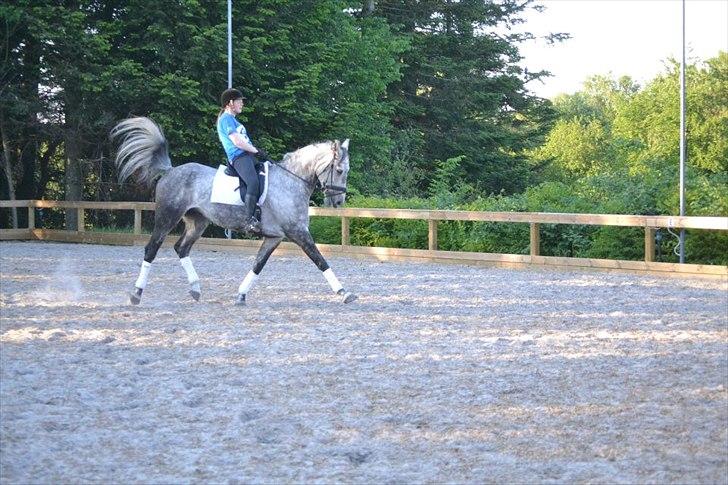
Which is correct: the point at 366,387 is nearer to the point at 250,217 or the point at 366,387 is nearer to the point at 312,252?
the point at 312,252

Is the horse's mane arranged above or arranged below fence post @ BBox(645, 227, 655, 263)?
above

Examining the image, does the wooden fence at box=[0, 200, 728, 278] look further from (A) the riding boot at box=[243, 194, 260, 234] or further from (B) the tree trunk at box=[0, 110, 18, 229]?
(A) the riding boot at box=[243, 194, 260, 234]

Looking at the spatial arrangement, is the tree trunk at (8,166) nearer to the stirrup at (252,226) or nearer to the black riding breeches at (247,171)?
the stirrup at (252,226)

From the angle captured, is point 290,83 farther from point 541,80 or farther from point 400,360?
point 400,360

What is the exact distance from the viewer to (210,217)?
13430mm

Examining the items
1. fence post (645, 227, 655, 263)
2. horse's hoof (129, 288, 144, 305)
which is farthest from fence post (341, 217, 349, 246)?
horse's hoof (129, 288, 144, 305)

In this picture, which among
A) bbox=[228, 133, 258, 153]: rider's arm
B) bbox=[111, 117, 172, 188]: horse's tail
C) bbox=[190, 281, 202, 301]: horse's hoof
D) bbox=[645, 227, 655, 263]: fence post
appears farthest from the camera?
bbox=[645, 227, 655, 263]: fence post

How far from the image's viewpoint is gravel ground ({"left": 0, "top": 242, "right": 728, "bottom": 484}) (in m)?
5.91

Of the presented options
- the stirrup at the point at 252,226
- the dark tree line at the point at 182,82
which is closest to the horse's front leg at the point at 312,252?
the stirrup at the point at 252,226

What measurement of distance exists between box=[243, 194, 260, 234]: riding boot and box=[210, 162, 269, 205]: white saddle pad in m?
0.12

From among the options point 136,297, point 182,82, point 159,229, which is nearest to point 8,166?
point 182,82

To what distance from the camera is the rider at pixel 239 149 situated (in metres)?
12.8

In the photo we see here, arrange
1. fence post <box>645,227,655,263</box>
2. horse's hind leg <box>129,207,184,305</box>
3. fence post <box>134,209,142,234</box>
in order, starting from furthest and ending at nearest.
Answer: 1. fence post <box>134,209,142,234</box>
2. fence post <box>645,227,655,263</box>
3. horse's hind leg <box>129,207,184,305</box>

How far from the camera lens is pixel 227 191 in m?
13.2
